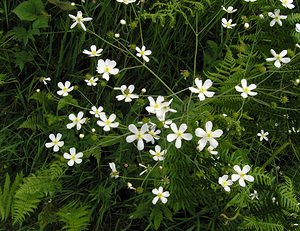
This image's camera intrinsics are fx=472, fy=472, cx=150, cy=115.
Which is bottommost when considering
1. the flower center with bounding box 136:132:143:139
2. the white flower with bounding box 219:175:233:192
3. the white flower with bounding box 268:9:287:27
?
the white flower with bounding box 219:175:233:192

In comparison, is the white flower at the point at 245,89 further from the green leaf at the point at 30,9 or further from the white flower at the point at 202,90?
the green leaf at the point at 30,9

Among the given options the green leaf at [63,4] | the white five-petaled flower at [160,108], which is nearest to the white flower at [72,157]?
the white five-petaled flower at [160,108]

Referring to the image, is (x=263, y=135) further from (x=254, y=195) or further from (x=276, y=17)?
(x=276, y=17)

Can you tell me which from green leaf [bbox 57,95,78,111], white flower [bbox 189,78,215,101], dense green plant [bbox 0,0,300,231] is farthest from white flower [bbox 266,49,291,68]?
green leaf [bbox 57,95,78,111]

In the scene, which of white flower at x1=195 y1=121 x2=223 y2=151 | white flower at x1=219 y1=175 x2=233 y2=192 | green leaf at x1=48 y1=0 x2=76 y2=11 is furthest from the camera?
green leaf at x1=48 y1=0 x2=76 y2=11

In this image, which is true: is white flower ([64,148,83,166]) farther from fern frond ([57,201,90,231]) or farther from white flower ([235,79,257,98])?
white flower ([235,79,257,98])

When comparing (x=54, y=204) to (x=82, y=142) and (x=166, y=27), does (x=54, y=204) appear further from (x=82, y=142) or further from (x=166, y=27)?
(x=166, y=27)

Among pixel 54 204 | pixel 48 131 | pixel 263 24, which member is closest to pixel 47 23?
pixel 48 131

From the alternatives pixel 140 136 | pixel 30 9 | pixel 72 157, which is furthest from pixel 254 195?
pixel 30 9
